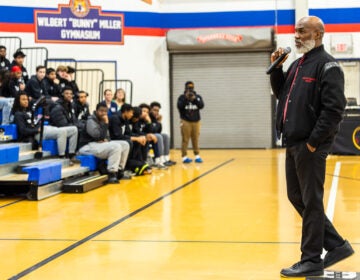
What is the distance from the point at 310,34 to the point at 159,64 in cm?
1503

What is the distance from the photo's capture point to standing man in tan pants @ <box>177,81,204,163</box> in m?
15.5

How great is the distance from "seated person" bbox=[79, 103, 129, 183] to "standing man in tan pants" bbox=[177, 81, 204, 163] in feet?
13.1

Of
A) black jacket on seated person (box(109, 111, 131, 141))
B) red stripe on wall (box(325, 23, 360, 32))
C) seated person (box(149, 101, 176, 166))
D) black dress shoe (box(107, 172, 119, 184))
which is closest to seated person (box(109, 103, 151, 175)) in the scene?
black jacket on seated person (box(109, 111, 131, 141))

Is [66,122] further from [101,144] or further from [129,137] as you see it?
[129,137]

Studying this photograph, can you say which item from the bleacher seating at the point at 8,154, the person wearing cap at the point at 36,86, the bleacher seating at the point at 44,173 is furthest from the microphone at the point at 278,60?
the person wearing cap at the point at 36,86

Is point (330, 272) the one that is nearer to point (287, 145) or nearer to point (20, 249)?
point (287, 145)

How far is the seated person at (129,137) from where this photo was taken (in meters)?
12.3

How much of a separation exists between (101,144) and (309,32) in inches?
286

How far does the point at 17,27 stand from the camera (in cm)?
1748

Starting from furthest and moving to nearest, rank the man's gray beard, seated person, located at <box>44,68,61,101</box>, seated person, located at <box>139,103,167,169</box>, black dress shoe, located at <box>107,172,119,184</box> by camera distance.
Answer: seated person, located at <box>139,103,167,169</box> < seated person, located at <box>44,68,61,101</box> < black dress shoe, located at <box>107,172,119,184</box> < the man's gray beard

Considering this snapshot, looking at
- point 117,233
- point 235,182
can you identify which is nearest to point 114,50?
point 235,182

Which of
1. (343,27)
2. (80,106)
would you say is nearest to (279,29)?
(343,27)

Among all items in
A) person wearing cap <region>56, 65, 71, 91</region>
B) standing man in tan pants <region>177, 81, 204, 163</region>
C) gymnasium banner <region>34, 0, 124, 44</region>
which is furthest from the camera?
gymnasium banner <region>34, 0, 124, 44</region>

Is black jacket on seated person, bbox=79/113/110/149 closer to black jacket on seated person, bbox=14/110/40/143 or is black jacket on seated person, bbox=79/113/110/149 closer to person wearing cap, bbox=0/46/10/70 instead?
black jacket on seated person, bbox=14/110/40/143
